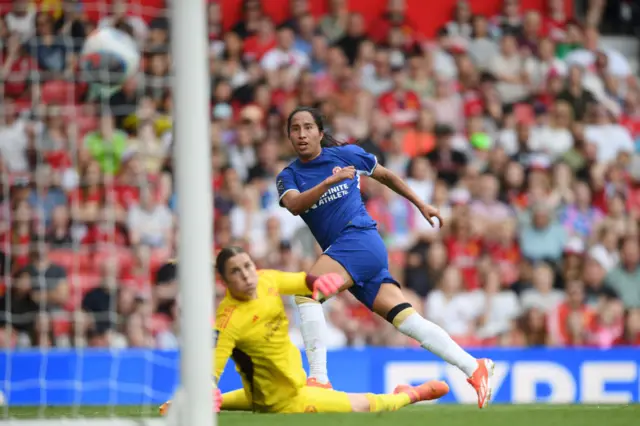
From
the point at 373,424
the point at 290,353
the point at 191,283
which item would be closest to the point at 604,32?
the point at 290,353

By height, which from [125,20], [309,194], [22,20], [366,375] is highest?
[125,20]

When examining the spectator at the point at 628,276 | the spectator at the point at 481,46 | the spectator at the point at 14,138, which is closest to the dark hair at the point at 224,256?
the spectator at the point at 14,138

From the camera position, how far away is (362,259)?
685cm

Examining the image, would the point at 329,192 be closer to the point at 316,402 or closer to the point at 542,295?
the point at 316,402

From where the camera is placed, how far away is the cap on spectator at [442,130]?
12414 mm

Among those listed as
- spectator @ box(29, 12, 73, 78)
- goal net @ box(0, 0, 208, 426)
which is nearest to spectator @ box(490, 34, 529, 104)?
goal net @ box(0, 0, 208, 426)

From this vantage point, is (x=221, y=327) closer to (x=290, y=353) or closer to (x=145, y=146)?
(x=290, y=353)

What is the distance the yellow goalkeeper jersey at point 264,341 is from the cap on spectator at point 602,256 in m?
5.98

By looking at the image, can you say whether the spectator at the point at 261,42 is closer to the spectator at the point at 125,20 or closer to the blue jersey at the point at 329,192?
the spectator at the point at 125,20

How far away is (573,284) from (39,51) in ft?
18.4

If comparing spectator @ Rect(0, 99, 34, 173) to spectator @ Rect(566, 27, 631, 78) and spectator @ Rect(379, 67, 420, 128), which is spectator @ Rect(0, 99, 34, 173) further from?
spectator @ Rect(566, 27, 631, 78)

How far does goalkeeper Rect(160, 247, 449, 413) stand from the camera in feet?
21.2

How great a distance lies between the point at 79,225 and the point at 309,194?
357 centimetres

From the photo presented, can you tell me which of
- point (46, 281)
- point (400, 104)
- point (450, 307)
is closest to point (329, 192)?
point (46, 281)
